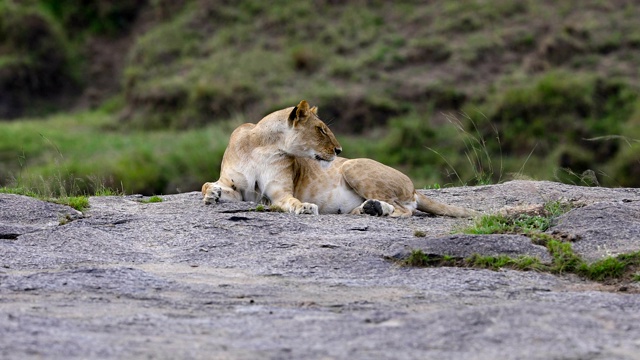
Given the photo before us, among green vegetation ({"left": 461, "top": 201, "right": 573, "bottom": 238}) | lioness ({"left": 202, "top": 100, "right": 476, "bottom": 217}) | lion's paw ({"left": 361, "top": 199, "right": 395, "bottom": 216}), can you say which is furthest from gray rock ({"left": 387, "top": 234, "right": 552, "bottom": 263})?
lioness ({"left": 202, "top": 100, "right": 476, "bottom": 217})

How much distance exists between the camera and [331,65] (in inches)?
1271

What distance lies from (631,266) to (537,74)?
23.5 m

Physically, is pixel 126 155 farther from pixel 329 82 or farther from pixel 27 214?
pixel 27 214

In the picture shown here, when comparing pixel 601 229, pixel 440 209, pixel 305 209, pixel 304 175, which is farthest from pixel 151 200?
pixel 601 229

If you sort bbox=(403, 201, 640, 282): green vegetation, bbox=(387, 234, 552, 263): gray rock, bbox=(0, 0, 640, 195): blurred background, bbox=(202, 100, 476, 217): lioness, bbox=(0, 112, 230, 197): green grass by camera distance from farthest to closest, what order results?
bbox=(0, 0, 640, 195): blurred background, bbox=(0, 112, 230, 197): green grass, bbox=(202, 100, 476, 217): lioness, bbox=(387, 234, 552, 263): gray rock, bbox=(403, 201, 640, 282): green vegetation

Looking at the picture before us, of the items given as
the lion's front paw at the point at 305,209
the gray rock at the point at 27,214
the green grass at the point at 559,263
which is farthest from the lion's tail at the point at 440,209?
the gray rock at the point at 27,214

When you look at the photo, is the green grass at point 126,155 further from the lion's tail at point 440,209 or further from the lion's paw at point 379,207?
the lion's paw at point 379,207

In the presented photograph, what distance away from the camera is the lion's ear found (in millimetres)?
10000

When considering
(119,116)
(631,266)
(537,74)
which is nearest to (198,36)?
(119,116)

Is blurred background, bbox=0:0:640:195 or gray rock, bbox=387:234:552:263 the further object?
blurred background, bbox=0:0:640:195

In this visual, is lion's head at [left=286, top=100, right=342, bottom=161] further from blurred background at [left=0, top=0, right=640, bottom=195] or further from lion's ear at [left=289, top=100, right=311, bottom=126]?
blurred background at [left=0, top=0, right=640, bottom=195]

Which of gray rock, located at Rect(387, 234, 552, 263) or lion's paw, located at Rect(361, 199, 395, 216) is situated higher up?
gray rock, located at Rect(387, 234, 552, 263)

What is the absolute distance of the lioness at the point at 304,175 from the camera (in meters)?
9.91

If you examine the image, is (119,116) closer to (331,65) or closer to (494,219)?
(331,65)
